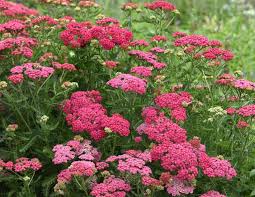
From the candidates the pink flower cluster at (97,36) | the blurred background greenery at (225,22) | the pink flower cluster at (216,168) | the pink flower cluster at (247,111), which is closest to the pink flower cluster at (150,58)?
the pink flower cluster at (97,36)

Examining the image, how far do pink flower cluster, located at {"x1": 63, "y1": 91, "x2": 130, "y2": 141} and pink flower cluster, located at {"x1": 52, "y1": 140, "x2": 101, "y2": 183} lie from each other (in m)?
0.10

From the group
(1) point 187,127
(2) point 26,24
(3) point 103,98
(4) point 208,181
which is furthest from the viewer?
(2) point 26,24

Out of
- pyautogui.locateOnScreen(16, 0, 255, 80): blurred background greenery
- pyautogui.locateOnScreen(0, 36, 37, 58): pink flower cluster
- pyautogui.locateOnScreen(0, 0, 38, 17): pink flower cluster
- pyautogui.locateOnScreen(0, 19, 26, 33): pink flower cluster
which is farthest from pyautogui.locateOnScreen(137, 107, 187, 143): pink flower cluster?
pyautogui.locateOnScreen(16, 0, 255, 80): blurred background greenery

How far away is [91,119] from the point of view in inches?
156

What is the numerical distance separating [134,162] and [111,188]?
0.71 ft

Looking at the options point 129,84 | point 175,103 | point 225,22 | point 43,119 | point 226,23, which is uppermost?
point 129,84

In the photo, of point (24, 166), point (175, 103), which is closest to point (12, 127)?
point (24, 166)

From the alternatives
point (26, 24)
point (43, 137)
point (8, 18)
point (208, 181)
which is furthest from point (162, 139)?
point (8, 18)

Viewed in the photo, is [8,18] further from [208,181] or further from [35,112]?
[208,181]

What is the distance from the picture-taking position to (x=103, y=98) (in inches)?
Result: 183

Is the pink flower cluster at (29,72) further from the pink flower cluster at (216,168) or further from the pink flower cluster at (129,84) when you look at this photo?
the pink flower cluster at (216,168)

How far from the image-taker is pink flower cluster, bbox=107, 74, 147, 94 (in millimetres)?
4008

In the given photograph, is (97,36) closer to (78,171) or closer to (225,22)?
(78,171)

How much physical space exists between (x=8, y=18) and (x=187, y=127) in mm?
2092
